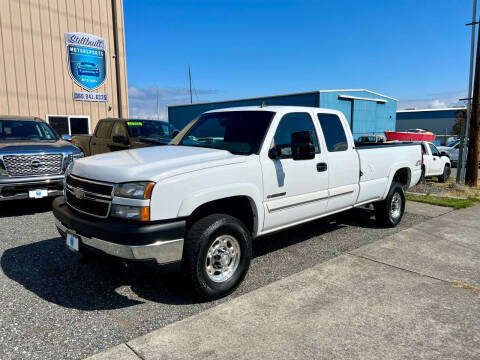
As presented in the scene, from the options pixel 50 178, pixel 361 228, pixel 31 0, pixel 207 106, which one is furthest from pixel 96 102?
pixel 207 106

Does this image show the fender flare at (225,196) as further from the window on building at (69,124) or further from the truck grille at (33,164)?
the window on building at (69,124)

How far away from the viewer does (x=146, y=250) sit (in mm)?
3057

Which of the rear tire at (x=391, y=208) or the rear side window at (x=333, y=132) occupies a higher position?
the rear side window at (x=333, y=132)

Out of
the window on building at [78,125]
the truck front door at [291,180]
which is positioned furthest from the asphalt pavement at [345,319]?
the window on building at [78,125]

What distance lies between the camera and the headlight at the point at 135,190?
3084mm

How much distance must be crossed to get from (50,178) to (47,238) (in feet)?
5.61

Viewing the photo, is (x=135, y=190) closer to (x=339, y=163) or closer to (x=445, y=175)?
(x=339, y=163)

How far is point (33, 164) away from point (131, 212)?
457 cm

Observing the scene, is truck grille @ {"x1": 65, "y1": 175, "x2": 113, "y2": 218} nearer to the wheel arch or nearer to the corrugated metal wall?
the wheel arch

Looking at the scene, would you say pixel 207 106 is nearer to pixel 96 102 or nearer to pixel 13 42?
pixel 96 102

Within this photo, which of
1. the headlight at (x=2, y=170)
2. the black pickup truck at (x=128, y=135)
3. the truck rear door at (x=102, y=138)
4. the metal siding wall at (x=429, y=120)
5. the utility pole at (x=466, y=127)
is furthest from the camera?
the metal siding wall at (x=429, y=120)

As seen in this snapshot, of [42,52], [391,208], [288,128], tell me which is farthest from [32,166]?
[42,52]

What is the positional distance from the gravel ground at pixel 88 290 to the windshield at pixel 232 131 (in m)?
1.51

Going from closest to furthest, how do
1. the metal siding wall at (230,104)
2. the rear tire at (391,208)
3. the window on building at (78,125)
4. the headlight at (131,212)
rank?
the headlight at (131,212), the rear tire at (391,208), the window on building at (78,125), the metal siding wall at (230,104)
